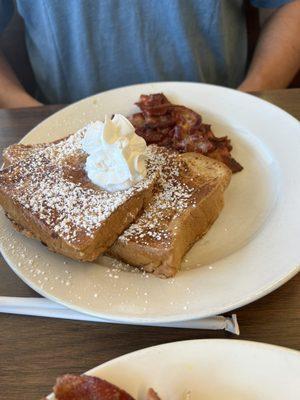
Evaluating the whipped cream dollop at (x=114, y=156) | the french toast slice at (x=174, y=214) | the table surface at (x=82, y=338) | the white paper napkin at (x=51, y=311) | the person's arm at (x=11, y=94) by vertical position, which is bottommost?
the table surface at (x=82, y=338)

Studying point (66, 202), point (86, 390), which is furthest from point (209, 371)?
point (66, 202)

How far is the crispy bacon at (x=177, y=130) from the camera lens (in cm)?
132

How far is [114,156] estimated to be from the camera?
1101mm

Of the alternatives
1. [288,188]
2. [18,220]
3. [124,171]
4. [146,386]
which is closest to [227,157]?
[288,188]

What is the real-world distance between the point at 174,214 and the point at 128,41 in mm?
777

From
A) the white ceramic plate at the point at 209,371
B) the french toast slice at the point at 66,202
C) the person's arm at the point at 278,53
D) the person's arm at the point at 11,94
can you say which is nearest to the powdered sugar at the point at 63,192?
the french toast slice at the point at 66,202

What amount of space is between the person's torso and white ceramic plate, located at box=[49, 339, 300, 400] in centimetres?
115

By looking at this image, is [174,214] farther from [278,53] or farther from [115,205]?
[278,53]

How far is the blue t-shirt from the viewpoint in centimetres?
152

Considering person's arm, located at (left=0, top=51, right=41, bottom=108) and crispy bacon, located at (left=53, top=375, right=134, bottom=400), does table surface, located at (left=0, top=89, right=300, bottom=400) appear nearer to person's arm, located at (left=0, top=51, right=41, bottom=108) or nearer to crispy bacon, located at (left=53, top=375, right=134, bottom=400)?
crispy bacon, located at (left=53, top=375, right=134, bottom=400)

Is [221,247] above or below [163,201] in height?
below

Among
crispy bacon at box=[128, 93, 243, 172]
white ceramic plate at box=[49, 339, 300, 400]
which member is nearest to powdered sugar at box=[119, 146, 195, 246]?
crispy bacon at box=[128, 93, 243, 172]

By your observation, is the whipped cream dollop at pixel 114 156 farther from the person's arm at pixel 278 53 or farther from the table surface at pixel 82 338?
the person's arm at pixel 278 53

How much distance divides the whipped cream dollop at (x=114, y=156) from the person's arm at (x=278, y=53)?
0.70 metres
